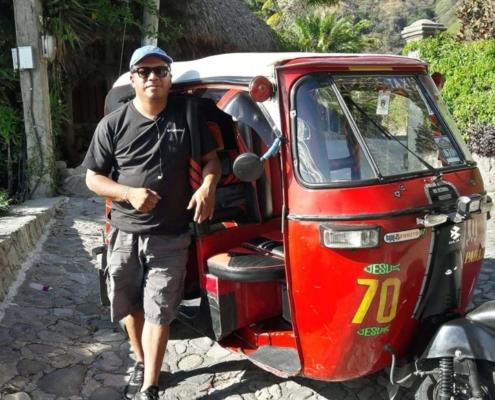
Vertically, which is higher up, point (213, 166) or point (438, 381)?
point (213, 166)

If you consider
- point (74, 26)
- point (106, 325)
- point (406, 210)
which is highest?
point (74, 26)

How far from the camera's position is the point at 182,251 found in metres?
3.38

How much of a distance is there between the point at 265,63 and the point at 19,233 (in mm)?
3882

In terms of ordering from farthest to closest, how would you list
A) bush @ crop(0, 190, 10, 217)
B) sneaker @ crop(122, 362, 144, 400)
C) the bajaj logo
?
bush @ crop(0, 190, 10, 217) < sneaker @ crop(122, 362, 144, 400) < the bajaj logo

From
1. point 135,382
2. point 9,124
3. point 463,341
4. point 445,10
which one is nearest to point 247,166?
point 463,341

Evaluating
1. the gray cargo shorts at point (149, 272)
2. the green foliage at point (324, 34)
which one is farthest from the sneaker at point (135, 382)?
the green foliage at point (324, 34)

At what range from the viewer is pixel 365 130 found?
10.3 ft

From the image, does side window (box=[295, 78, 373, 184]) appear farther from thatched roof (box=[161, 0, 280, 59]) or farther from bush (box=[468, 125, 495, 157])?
thatched roof (box=[161, 0, 280, 59])

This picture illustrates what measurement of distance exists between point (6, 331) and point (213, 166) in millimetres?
2319

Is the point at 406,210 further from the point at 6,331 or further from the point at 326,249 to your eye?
the point at 6,331

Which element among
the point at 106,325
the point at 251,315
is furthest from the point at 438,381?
the point at 106,325

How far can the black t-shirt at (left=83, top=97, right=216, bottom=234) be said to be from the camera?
10.6 feet

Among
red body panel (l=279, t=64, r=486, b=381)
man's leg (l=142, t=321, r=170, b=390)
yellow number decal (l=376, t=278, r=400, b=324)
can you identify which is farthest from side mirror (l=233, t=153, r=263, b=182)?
man's leg (l=142, t=321, r=170, b=390)

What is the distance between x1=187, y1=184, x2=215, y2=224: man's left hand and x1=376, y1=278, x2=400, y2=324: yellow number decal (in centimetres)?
107
